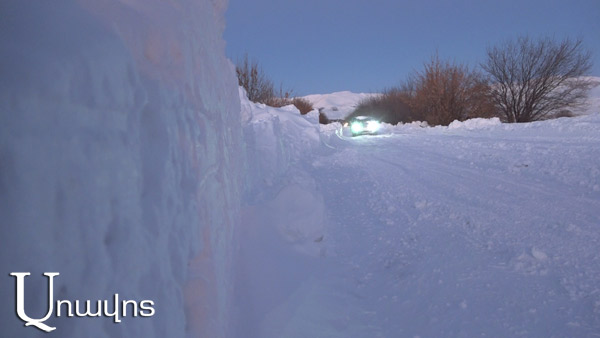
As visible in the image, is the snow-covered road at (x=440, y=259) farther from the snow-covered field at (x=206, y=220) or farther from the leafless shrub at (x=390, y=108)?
the leafless shrub at (x=390, y=108)

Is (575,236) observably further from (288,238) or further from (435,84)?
(435,84)

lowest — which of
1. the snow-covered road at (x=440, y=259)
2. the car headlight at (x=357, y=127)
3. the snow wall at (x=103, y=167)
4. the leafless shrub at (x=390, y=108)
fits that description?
the snow-covered road at (x=440, y=259)

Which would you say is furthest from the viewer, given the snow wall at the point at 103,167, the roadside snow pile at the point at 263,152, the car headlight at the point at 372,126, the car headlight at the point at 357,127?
the car headlight at the point at 357,127

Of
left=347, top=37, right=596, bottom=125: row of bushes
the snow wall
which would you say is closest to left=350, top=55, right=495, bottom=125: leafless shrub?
left=347, top=37, right=596, bottom=125: row of bushes

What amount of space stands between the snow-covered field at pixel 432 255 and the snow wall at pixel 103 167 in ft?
3.67

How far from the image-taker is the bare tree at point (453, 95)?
826 inches

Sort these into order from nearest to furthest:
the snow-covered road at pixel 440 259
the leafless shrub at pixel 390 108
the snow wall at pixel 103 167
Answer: the snow wall at pixel 103 167 < the snow-covered road at pixel 440 259 < the leafless shrub at pixel 390 108

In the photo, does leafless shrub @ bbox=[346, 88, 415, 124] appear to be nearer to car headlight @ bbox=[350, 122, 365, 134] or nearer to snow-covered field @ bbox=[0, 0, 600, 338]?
car headlight @ bbox=[350, 122, 365, 134]

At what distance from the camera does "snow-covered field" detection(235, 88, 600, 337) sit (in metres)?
2.40

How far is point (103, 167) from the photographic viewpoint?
1.05 metres

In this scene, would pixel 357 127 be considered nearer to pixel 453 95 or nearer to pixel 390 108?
pixel 453 95

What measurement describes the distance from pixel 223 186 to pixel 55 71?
168 cm

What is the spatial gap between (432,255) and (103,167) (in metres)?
3.14

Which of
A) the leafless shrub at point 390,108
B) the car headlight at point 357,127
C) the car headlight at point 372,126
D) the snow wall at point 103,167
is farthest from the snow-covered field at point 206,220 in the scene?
the leafless shrub at point 390,108
